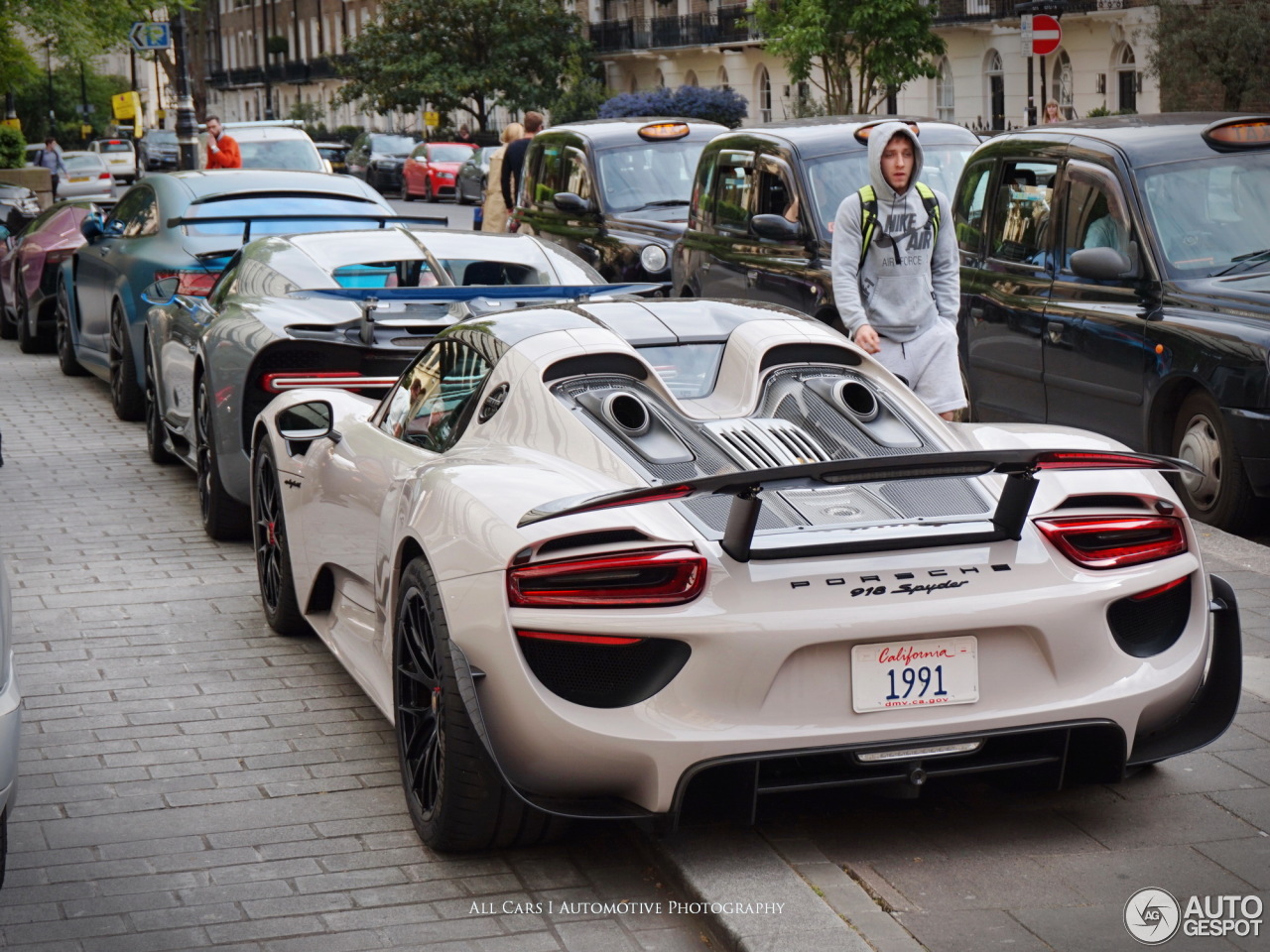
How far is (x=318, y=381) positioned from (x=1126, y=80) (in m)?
37.4

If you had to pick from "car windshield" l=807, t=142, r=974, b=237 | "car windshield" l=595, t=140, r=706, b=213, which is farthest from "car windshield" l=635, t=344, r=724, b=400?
"car windshield" l=595, t=140, r=706, b=213

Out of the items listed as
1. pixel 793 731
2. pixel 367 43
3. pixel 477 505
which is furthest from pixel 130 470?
pixel 367 43

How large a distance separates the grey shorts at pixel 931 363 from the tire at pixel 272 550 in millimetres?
2612

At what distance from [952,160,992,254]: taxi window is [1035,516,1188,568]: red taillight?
589 centimetres

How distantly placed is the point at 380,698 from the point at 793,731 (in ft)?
4.75

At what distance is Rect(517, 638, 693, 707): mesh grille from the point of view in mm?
4039

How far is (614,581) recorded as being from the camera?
4.03 m

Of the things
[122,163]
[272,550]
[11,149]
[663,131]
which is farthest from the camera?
[122,163]

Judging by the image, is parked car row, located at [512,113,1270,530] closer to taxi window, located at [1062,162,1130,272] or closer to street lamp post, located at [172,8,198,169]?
taxi window, located at [1062,162,1130,272]

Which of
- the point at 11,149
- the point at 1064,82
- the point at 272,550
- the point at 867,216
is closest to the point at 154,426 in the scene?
the point at 272,550

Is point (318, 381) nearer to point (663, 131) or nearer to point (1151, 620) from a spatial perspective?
point (1151, 620)

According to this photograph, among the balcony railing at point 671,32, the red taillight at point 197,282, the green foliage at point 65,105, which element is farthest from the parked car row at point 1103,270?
the green foliage at point 65,105

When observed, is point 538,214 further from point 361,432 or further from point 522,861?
point 522,861

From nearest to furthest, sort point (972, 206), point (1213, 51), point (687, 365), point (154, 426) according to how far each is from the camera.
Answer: point (687, 365) < point (972, 206) < point (154, 426) < point (1213, 51)
